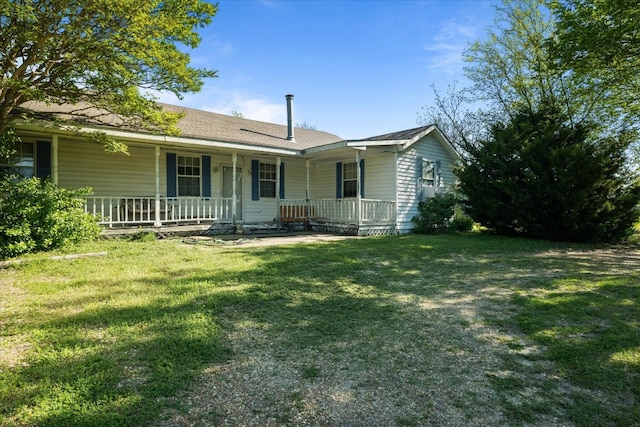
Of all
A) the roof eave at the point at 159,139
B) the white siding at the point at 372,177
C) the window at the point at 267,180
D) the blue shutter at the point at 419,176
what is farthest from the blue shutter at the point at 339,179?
the blue shutter at the point at 419,176

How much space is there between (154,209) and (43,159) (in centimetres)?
310

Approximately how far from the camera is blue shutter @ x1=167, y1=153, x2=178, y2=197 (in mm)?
11938

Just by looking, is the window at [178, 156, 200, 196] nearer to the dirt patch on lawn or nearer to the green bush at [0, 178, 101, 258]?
the green bush at [0, 178, 101, 258]

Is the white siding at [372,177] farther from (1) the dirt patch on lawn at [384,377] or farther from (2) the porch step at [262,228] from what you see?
(1) the dirt patch on lawn at [384,377]

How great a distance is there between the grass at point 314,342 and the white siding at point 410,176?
747 cm

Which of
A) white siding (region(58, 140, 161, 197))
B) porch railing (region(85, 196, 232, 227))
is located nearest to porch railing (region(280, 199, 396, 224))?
porch railing (region(85, 196, 232, 227))

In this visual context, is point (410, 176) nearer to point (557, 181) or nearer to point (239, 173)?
point (557, 181)

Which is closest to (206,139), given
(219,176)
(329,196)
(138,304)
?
(219,176)

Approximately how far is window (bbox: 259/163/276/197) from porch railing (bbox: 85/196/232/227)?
65.5 inches

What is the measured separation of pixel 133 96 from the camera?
809 centimetres

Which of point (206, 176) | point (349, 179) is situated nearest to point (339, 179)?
point (349, 179)

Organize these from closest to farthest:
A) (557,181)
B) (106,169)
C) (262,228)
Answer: (557,181) → (106,169) → (262,228)

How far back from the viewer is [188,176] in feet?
41.0

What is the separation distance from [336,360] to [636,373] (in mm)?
2615
